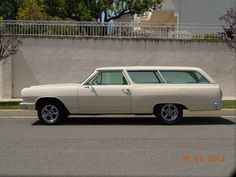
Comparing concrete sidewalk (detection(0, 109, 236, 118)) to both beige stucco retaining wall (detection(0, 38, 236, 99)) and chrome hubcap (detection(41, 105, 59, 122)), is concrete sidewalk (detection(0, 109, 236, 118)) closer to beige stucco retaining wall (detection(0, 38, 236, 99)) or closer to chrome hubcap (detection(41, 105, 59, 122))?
chrome hubcap (detection(41, 105, 59, 122))

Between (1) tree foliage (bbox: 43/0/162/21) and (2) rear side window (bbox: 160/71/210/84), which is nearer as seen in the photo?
(2) rear side window (bbox: 160/71/210/84)

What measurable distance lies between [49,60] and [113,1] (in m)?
8.77

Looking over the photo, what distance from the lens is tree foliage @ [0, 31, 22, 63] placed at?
17.1 meters

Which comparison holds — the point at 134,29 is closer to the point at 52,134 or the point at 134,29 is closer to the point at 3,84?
the point at 3,84

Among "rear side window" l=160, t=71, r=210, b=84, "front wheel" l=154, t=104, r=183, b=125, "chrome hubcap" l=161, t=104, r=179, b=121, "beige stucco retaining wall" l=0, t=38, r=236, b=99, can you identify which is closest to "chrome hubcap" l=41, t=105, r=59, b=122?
"front wheel" l=154, t=104, r=183, b=125

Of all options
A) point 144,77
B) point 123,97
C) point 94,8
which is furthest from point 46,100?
point 94,8

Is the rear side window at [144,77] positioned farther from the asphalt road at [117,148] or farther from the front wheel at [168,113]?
the asphalt road at [117,148]

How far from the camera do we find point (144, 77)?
11.9 meters

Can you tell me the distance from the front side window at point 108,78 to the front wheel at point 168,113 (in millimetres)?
1108

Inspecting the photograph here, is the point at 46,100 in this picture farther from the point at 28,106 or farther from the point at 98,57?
the point at 98,57

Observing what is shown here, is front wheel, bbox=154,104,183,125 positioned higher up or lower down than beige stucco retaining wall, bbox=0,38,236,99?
lower down

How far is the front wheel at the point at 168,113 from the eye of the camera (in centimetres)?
1173

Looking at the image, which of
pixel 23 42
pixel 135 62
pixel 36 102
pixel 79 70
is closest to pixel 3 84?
pixel 23 42

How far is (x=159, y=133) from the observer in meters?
10.3
